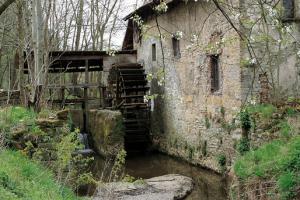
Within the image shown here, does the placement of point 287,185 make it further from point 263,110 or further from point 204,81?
point 204,81

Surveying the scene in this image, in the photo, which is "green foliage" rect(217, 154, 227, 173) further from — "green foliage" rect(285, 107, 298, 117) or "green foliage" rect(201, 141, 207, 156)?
"green foliage" rect(285, 107, 298, 117)

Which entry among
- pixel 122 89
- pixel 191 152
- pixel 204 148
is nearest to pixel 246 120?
pixel 204 148

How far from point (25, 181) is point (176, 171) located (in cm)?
686

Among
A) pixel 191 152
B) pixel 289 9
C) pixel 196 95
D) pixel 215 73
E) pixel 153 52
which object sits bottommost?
pixel 191 152

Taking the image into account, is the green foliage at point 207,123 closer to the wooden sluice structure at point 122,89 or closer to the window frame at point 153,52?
the wooden sluice structure at point 122,89

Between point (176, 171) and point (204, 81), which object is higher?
point (204, 81)

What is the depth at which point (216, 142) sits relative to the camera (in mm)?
11859

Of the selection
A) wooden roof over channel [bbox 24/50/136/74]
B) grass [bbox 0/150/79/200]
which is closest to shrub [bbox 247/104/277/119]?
grass [bbox 0/150/79/200]

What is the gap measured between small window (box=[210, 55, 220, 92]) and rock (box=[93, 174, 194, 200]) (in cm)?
283

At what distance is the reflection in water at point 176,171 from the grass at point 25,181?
3.41m

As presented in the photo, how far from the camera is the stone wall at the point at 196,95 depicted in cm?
1119

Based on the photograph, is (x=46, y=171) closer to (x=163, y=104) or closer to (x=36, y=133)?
(x=36, y=133)

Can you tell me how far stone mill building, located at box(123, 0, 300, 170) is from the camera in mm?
10719

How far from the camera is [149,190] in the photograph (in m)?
9.55
